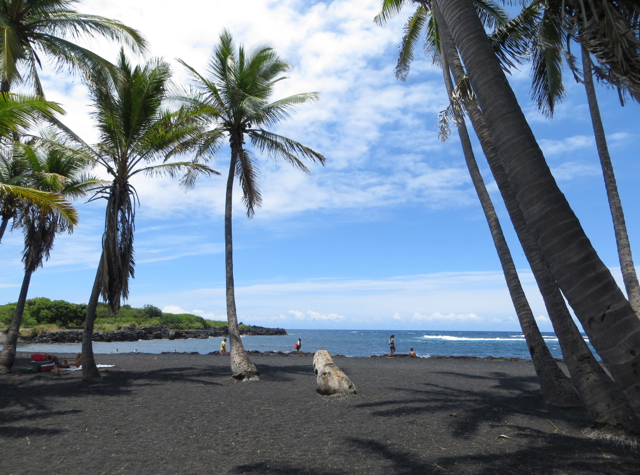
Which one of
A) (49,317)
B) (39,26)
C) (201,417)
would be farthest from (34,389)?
(49,317)

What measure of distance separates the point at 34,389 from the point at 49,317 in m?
52.2

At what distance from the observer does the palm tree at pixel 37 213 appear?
1323cm

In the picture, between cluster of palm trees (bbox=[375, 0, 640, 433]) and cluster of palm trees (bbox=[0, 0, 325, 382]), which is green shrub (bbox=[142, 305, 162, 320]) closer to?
cluster of palm trees (bbox=[0, 0, 325, 382])

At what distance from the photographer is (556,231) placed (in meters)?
2.86

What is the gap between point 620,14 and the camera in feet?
16.3

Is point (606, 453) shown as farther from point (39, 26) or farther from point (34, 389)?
point (39, 26)

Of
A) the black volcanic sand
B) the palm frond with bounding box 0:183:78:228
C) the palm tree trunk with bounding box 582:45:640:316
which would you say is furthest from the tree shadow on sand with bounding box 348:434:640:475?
the palm frond with bounding box 0:183:78:228

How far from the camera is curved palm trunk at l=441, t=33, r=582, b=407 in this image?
7977 mm

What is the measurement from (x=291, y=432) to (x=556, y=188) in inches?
222

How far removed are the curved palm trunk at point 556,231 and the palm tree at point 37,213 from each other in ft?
42.0

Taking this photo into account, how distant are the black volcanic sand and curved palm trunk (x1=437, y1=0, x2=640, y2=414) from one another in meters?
2.72

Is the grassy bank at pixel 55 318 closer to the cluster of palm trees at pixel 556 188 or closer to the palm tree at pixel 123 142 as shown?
the palm tree at pixel 123 142

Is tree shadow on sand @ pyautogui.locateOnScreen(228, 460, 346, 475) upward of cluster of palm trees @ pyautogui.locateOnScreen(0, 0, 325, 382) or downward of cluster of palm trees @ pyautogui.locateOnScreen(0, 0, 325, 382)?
downward

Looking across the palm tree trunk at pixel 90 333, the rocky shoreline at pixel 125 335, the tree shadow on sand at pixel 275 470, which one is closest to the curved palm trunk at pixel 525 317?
the tree shadow on sand at pixel 275 470
